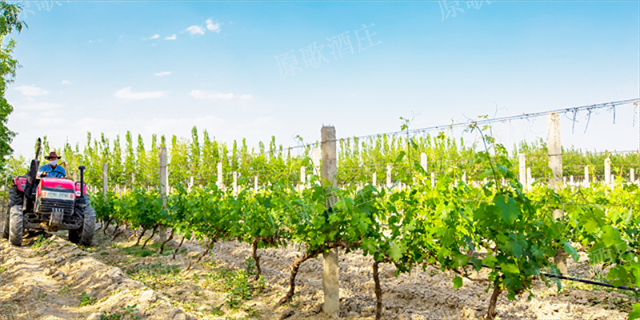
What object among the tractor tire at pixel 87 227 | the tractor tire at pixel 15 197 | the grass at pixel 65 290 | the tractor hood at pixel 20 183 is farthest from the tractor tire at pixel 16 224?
the grass at pixel 65 290

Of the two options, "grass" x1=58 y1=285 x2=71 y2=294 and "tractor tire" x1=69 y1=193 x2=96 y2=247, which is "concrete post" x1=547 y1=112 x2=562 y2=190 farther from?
"tractor tire" x1=69 y1=193 x2=96 y2=247

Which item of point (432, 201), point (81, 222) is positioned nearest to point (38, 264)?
point (81, 222)

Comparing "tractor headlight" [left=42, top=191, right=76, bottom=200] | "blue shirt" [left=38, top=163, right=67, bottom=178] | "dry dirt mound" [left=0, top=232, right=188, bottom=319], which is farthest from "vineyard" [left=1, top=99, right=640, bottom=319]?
"blue shirt" [left=38, top=163, right=67, bottom=178]

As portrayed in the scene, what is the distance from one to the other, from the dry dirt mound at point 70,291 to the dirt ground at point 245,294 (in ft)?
0.04

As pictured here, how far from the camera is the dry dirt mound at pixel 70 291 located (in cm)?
411

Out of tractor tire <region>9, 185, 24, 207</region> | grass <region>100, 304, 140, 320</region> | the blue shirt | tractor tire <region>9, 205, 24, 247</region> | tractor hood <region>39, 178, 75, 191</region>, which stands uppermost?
the blue shirt

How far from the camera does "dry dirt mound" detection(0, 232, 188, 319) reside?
4.11 meters

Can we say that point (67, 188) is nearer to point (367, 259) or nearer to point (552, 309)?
point (367, 259)

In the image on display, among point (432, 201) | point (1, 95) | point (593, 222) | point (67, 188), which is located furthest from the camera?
point (1, 95)

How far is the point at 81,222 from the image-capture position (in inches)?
343

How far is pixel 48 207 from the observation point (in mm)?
7965

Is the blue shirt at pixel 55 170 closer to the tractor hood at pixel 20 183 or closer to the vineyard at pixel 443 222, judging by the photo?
the tractor hood at pixel 20 183

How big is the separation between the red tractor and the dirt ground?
115 cm

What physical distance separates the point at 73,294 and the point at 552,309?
5.86 meters
